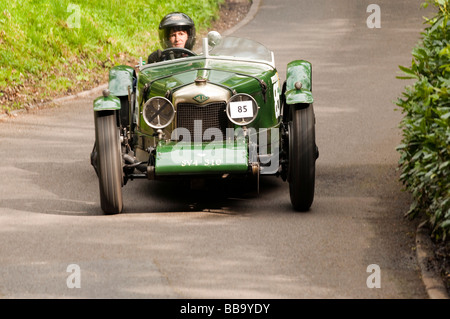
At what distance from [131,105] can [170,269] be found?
333 cm

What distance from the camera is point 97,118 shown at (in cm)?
909

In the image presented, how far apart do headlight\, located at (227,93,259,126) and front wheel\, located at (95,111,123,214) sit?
3.82ft

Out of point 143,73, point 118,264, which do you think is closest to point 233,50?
point 143,73

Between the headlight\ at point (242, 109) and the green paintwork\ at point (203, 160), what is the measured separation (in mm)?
487

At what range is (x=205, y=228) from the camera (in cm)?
868

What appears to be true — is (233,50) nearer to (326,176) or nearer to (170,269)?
(326,176)

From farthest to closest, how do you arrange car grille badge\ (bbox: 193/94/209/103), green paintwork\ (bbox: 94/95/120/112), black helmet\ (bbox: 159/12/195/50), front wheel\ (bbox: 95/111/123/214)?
1. black helmet\ (bbox: 159/12/195/50)
2. car grille badge\ (bbox: 193/94/209/103)
3. green paintwork\ (bbox: 94/95/120/112)
4. front wheel\ (bbox: 95/111/123/214)

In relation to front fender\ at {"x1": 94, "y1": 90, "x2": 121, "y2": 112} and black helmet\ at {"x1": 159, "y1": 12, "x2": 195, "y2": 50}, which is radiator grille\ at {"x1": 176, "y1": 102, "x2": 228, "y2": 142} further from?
black helmet\ at {"x1": 159, "y1": 12, "x2": 195, "y2": 50}

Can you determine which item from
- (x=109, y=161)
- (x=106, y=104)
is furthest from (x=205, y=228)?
(x=106, y=104)

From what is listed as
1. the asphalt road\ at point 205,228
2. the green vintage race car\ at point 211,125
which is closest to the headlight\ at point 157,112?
the green vintage race car\ at point 211,125

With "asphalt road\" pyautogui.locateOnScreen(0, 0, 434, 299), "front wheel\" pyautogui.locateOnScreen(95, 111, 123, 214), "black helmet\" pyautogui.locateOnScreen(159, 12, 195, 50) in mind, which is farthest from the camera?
"black helmet\" pyautogui.locateOnScreen(159, 12, 195, 50)

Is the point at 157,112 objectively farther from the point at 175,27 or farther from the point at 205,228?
the point at 175,27

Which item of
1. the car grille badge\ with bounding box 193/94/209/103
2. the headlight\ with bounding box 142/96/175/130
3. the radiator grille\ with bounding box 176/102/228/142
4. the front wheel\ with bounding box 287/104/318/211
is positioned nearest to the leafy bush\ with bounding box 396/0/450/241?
the front wheel\ with bounding box 287/104/318/211

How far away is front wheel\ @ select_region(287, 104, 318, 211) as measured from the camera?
8.89 m
